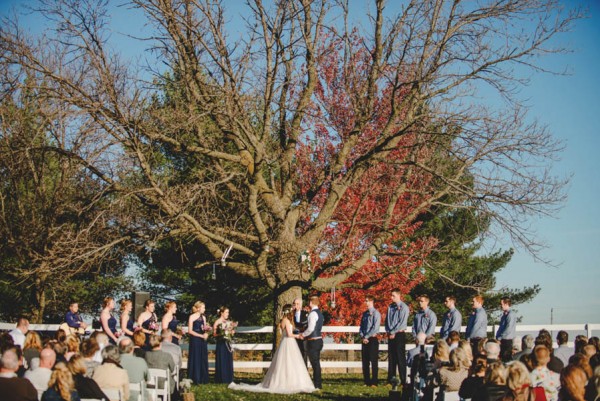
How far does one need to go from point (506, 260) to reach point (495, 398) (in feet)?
96.3

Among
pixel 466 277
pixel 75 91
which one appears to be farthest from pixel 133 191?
pixel 466 277

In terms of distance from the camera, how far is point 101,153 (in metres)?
17.8

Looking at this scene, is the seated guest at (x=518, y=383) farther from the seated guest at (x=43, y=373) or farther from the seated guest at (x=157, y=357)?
the seated guest at (x=157, y=357)

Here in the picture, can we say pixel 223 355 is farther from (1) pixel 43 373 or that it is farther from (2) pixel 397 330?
(1) pixel 43 373

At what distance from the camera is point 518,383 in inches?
315

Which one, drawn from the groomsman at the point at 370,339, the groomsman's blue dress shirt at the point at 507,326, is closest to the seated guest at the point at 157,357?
the groomsman at the point at 370,339

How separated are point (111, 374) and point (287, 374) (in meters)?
7.01

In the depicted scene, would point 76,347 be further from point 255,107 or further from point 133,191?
point 255,107

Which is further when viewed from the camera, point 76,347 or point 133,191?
point 133,191

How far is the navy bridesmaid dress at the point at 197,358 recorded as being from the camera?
17984 millimetres

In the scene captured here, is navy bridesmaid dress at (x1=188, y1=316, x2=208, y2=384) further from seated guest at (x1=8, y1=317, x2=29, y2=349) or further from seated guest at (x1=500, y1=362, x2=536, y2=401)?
seated guest at (x1=500, y1=362, x2=536, y2=401)

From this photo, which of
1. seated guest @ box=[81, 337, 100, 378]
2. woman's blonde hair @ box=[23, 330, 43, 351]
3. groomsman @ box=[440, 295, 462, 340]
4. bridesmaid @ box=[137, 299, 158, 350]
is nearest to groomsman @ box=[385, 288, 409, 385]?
groomsman @ box=[440, 295, 462, 340]

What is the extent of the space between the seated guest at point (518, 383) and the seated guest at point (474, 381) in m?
0.98

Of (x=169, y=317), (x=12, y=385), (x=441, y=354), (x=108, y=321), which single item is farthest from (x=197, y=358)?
(x=12, y=385)
